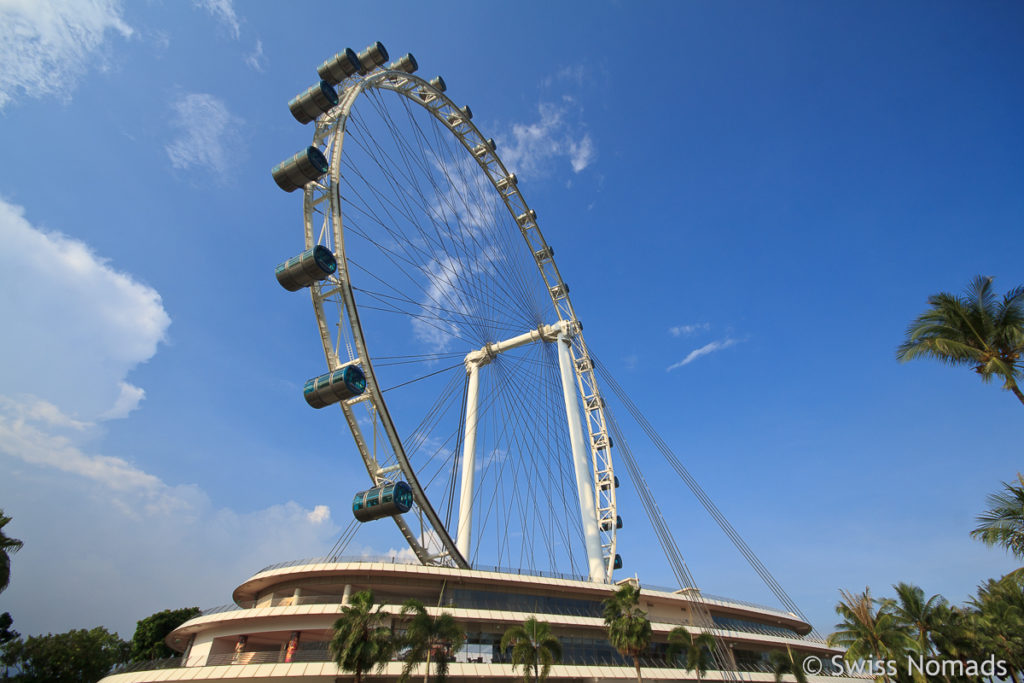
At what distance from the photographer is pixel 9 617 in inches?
2024

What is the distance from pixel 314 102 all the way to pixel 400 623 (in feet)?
121

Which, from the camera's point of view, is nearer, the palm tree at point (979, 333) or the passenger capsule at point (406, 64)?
the palm tree at point (979, 333)

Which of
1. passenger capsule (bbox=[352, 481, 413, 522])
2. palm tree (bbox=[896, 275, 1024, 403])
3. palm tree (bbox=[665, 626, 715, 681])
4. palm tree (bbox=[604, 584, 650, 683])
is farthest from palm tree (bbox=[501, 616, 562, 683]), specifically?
palm tree (bbox=[896, 275, 1024, 403])

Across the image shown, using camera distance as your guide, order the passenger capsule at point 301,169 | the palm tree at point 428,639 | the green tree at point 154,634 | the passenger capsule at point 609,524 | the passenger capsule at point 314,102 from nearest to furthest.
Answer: the palm tree at point 428,639 < the passenger capsule at point 301,169 < the passenger capsule at point 314,102 < the passenger capsule at point 609,524 < the green tree at point 154,634

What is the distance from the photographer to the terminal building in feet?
95.1

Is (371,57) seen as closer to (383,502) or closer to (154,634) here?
(383,502)

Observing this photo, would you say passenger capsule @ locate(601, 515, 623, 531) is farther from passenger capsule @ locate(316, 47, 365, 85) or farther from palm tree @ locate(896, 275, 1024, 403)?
passenger capsule @ locate(316, 47, 365, 85)

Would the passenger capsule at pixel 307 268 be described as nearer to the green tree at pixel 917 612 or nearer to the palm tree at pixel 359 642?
→ the palm tree at pixel 359 642

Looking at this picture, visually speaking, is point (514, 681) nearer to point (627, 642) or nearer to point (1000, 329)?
point (627, 642)

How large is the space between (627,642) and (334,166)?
37.5 metres

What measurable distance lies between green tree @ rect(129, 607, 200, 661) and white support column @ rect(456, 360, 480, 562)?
1649 inches

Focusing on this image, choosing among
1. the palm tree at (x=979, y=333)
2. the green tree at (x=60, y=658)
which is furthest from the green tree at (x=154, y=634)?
the palm tree at (x=979, y=333)

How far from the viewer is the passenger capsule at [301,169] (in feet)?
116

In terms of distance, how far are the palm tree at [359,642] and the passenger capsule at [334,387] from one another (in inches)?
500
